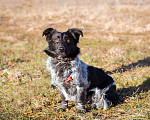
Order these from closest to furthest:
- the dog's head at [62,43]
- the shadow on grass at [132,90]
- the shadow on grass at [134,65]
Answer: the dog's head at [62,43], the shadow on grass at [132,90], the shadow on grass at [134,65]

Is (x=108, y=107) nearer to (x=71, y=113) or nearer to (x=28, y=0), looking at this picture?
(x=71, y=113)

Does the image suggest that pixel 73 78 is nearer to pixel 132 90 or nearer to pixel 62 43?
pixel 62 43

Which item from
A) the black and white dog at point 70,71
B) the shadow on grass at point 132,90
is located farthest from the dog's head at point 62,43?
the shadow on grass at point 132,90

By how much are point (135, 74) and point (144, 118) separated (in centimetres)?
308

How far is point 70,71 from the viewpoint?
3.90 m

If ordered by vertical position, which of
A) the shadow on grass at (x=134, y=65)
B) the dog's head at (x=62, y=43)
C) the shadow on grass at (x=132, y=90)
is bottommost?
the shadow on grass at (x=132, y=90)

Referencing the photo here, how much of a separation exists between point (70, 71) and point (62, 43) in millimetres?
720

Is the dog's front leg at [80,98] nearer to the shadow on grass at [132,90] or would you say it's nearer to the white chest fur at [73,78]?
the white chest fur at [73,78]

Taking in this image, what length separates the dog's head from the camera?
378cm

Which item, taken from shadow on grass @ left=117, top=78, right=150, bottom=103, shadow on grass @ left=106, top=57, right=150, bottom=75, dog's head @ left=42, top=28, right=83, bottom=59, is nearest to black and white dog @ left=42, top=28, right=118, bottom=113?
dog's head @ left=42, top=28, right=83, bottom=59

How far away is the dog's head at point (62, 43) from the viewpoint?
3.78 m

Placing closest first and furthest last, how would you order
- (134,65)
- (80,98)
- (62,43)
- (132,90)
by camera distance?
(62,43) → (80,98) → (132,90) → (134,65)

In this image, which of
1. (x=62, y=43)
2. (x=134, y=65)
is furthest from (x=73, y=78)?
(x=134, y=65)

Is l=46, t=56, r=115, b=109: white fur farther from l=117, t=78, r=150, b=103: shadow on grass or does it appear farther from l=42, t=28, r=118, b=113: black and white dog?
l=117, t=78, r=150, b=103: shadow on grass
